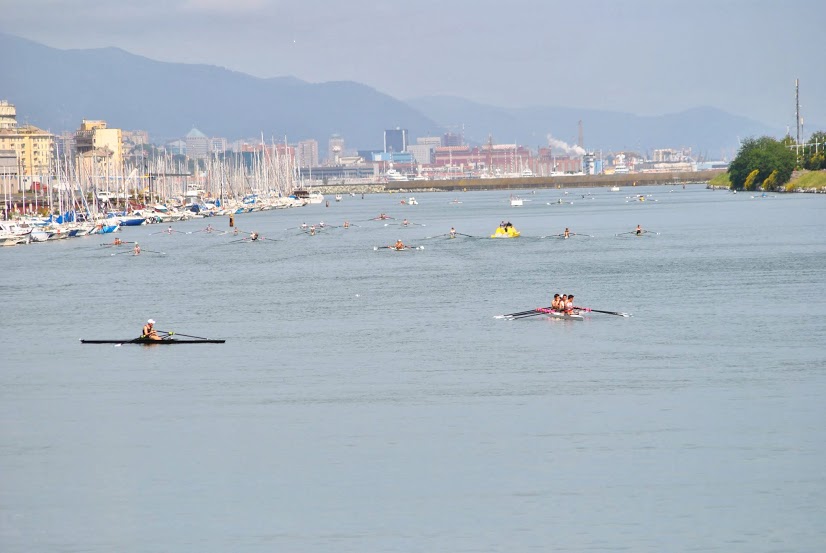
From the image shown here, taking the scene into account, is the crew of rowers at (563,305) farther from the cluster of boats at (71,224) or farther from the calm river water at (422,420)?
the cluster of boats at (71,224)

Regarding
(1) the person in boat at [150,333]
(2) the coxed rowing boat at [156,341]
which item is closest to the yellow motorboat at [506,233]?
(2) the coxed rowing boat at [156,341]

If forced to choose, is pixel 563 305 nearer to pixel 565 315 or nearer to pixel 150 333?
pixel 565 315

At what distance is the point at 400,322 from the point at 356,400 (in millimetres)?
17504

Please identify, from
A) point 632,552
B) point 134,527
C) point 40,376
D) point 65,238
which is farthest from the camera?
point 65,238

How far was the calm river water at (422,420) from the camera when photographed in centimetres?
2525

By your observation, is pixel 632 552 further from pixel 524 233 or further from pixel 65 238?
pixel 65 238

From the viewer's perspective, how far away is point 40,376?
43.0m

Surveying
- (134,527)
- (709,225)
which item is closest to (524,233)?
(709,225)

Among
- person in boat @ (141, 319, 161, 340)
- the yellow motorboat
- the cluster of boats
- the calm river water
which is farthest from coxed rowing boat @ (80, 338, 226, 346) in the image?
the cluster of boats

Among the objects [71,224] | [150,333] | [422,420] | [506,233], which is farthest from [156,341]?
[71,224]

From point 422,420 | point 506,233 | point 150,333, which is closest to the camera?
point 422,420

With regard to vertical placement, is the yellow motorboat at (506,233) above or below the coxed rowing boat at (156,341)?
above

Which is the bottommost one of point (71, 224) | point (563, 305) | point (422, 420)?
point (422, 420)

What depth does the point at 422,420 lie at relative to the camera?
34031 mm
